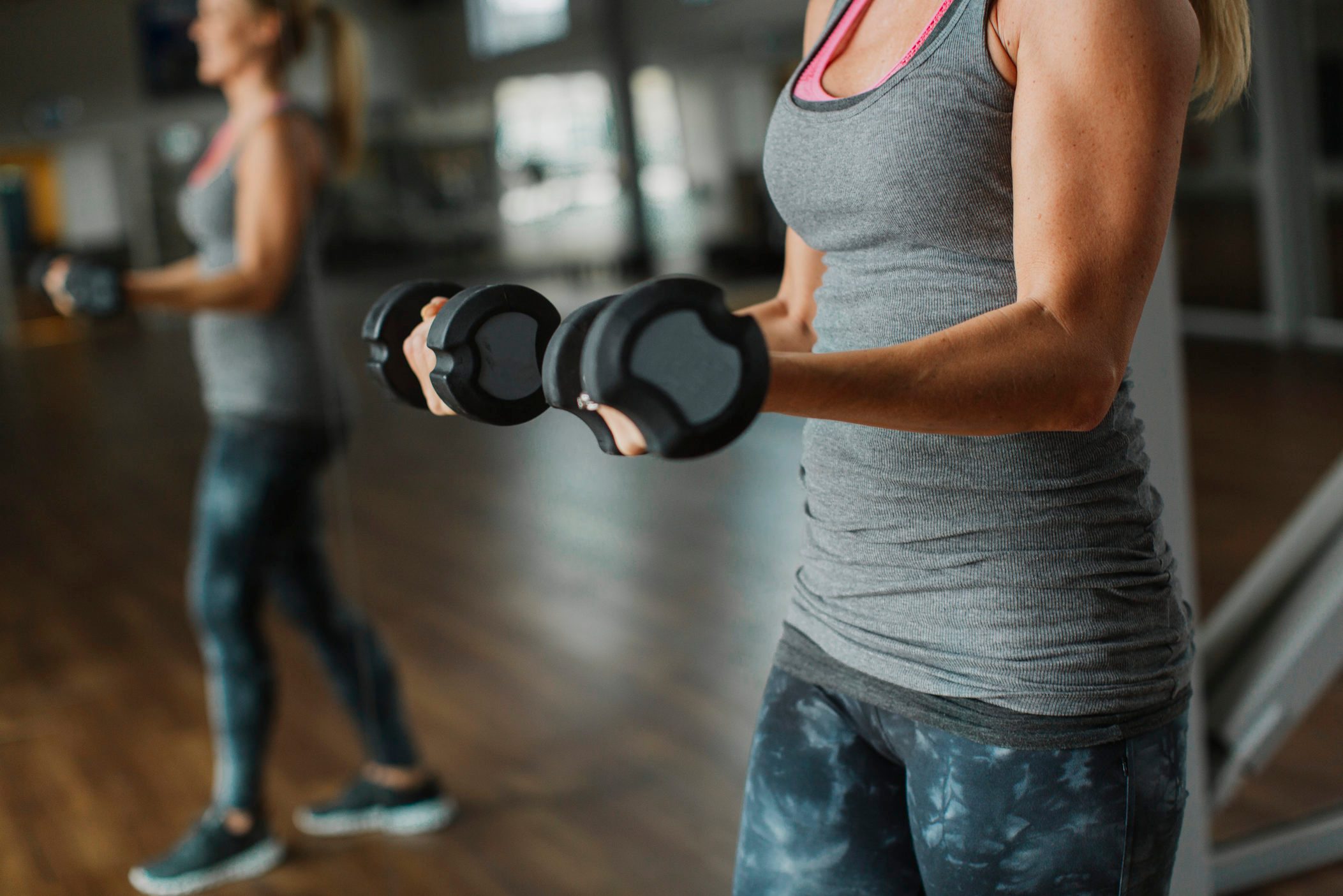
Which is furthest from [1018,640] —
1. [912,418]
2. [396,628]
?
[396,628]

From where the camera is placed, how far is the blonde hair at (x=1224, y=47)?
0.84 meters

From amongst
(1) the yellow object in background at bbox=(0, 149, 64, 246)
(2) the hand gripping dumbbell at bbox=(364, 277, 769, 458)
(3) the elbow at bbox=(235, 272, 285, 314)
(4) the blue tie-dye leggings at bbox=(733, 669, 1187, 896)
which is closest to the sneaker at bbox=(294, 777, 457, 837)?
(3) the elbow at bbox=(235, 272, 285, 314)

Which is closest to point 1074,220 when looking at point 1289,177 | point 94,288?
point 94,288

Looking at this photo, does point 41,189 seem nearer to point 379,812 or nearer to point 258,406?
point 258,406

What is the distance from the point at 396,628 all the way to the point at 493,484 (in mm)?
313

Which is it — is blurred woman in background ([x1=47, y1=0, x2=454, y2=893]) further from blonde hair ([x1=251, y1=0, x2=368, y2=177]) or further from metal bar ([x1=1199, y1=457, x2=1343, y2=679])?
metal bar ([x1=1199, y1=457, x2=1343, y2=679])

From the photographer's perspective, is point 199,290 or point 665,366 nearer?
point 665,366

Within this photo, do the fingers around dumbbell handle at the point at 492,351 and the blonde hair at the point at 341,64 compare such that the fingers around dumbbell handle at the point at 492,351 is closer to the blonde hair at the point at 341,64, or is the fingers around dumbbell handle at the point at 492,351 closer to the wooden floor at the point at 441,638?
the wooden floor at the point at 441,638

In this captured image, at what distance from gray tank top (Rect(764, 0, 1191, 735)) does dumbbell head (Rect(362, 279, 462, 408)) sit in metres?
0.26

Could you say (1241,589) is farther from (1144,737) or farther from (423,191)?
(423,191)

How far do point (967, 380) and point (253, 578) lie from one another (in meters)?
1.45

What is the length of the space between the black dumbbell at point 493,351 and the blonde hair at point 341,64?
1.22 metres

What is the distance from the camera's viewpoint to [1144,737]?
86cm

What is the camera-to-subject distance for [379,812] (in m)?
1.94
